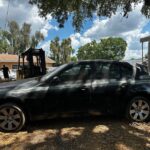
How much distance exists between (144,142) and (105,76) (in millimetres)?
2102

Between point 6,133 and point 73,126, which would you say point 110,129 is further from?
point 6,133

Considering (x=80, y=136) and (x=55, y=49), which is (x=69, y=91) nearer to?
(x=80, y=136)

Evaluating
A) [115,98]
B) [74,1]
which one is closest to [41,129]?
[115,98]

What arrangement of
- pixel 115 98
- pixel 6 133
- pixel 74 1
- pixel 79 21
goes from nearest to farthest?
1. pixel 6 133
2. pixel 115 98
3. pixel 74 1
4. pixel 79 21

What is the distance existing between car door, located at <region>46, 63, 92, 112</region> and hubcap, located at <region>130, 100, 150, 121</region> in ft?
3.63

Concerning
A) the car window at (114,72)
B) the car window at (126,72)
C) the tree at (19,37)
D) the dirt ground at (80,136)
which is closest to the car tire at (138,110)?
the dirt ground at (80,136)

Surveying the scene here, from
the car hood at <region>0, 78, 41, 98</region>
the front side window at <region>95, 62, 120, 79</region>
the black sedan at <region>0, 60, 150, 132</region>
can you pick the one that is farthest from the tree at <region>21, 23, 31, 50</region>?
the car hood at <region>0, 78, 41, 98</region>

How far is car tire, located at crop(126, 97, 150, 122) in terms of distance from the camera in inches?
295

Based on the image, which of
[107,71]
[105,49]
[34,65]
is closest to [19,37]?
[105,49]

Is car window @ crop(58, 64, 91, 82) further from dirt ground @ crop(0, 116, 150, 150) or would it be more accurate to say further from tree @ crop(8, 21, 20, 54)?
tree @ crop(8, 21, 20, 54)

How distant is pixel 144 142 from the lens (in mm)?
5984

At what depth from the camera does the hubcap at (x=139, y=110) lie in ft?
24.6

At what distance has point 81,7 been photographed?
14.0 meters

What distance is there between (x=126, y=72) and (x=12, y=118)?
9.44 ft
